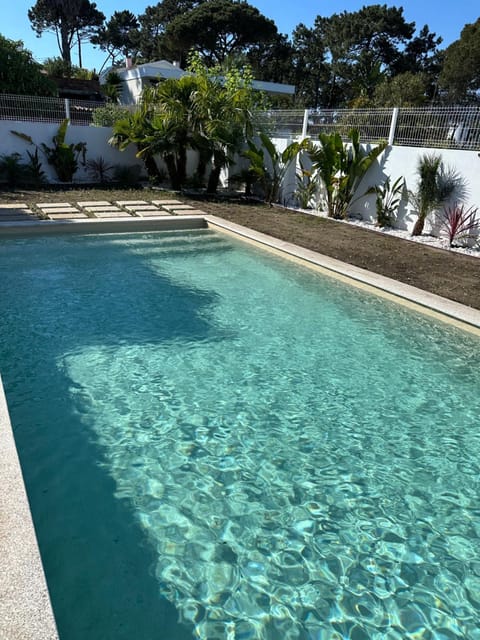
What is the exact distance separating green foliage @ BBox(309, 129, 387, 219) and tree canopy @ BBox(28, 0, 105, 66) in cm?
5127

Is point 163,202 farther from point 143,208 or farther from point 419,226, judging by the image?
point 419,226

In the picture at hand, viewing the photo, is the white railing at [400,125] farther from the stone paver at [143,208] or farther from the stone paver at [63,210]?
the stone paver at [63,210]

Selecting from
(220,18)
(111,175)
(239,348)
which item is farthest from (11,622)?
(220,18)

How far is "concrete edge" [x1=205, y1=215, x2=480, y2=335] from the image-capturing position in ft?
21.1

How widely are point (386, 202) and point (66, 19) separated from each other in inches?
2350

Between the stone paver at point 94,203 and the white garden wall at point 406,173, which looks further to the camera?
the stone paver at point 94,203

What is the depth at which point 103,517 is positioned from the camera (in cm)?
316

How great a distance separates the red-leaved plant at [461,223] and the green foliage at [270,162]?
5.06 m

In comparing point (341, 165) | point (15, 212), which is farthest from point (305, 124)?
point (15, 212)

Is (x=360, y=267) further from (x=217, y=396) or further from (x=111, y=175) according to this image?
(x=111, y=175)

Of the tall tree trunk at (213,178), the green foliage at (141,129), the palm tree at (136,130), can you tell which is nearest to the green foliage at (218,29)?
the green foliage at (141,129)

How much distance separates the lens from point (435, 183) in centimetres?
1018

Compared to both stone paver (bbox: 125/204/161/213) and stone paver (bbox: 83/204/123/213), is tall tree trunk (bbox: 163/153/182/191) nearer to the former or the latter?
stone paver (bbox: 125/204/161/213)

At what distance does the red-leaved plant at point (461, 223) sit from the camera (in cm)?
991
